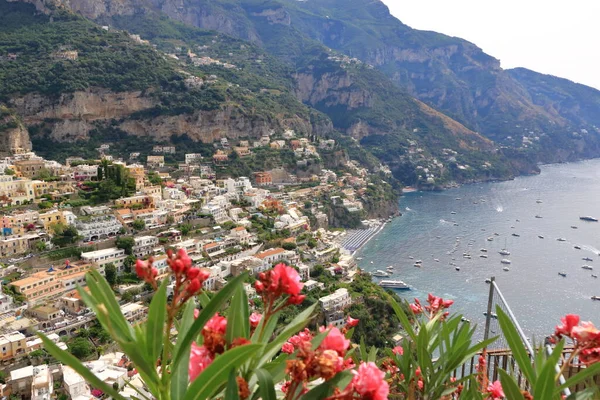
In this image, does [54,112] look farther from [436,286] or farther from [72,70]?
[436,286]

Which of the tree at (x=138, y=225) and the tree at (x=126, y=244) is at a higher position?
the tree at (x=138, y=225)

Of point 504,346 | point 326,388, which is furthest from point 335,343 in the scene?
point 504,346

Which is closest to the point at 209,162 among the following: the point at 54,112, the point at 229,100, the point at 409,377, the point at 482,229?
the point at 229,100

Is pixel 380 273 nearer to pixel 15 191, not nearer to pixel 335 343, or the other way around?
pixel 15 191

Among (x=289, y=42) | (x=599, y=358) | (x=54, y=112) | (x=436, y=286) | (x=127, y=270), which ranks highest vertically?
(x=289, y=42)

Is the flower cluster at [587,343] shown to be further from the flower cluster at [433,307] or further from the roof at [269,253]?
the roof at [269,253]

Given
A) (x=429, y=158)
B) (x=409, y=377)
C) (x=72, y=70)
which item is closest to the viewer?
(x=409, y=377)

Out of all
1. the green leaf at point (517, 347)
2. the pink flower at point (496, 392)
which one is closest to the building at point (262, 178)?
the pink flower at point (496, 392)
